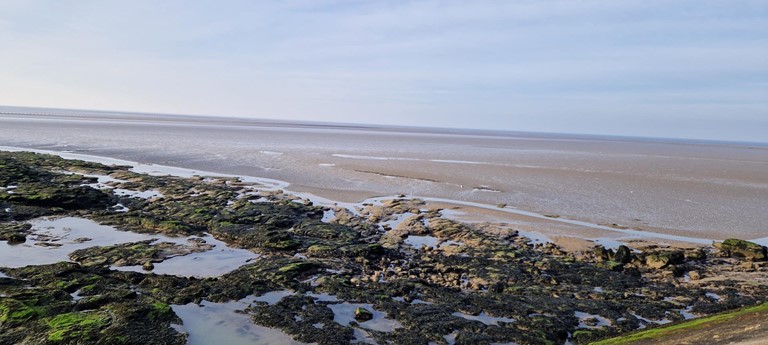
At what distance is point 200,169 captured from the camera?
32.3 metres

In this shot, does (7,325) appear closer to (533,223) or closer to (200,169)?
(533,223)

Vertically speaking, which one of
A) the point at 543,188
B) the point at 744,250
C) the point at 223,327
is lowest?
the point at 223,327

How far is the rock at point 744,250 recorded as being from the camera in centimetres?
1455

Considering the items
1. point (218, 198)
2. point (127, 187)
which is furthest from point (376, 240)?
point (127, 187)

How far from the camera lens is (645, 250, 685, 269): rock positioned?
13.7m

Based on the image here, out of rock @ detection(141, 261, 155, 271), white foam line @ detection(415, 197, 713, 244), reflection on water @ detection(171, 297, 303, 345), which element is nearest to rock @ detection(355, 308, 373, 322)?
reflection on water @ detection(171, 297, 303, 345)

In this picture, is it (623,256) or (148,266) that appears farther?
(623,256)

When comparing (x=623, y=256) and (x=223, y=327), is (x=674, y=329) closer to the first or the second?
(x=623, y=256)

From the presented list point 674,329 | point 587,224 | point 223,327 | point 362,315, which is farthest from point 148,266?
point 587,224

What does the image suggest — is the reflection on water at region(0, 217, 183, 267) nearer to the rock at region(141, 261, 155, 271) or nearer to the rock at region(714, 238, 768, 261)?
the rock at region(141, 261, 155, 271)

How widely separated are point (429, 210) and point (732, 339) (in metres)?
13.9

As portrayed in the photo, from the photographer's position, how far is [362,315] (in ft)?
31.9

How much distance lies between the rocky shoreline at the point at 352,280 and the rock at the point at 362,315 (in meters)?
0.02

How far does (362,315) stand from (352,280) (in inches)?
87.9
